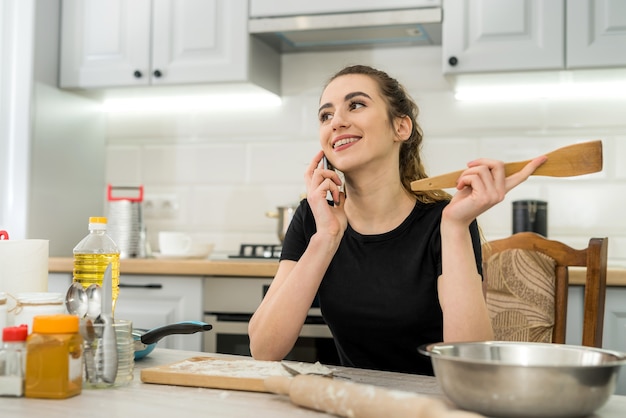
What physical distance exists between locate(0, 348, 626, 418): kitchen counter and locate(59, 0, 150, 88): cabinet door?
2.17 m

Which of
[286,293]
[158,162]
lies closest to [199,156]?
[158,162]

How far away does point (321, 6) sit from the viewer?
2.88 metres

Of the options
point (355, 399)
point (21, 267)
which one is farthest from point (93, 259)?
point (355, 399)

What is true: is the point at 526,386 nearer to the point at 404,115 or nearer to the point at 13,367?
the point at 13,367

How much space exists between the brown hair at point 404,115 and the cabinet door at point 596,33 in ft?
2.96

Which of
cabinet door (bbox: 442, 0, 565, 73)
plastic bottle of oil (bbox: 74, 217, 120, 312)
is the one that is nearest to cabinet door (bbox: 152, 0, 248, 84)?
cabinet door (bbox: 442, 0, 565, 73)

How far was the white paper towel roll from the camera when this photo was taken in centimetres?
129

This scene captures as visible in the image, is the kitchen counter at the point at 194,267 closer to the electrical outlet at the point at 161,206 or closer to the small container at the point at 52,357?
the electrical outlet at the point at 161,206

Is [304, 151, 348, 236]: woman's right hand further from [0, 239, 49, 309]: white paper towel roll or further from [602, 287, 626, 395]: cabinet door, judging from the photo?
[602, 287, 626, 395]: cabinet door

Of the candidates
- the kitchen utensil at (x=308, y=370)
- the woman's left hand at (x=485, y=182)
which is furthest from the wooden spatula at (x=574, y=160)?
the kitchen utensil at (x=308, y=370)

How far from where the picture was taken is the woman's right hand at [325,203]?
162cm

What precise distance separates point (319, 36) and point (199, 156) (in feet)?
2.56

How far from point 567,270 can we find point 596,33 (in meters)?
1.03

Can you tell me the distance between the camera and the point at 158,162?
3.42 meters
